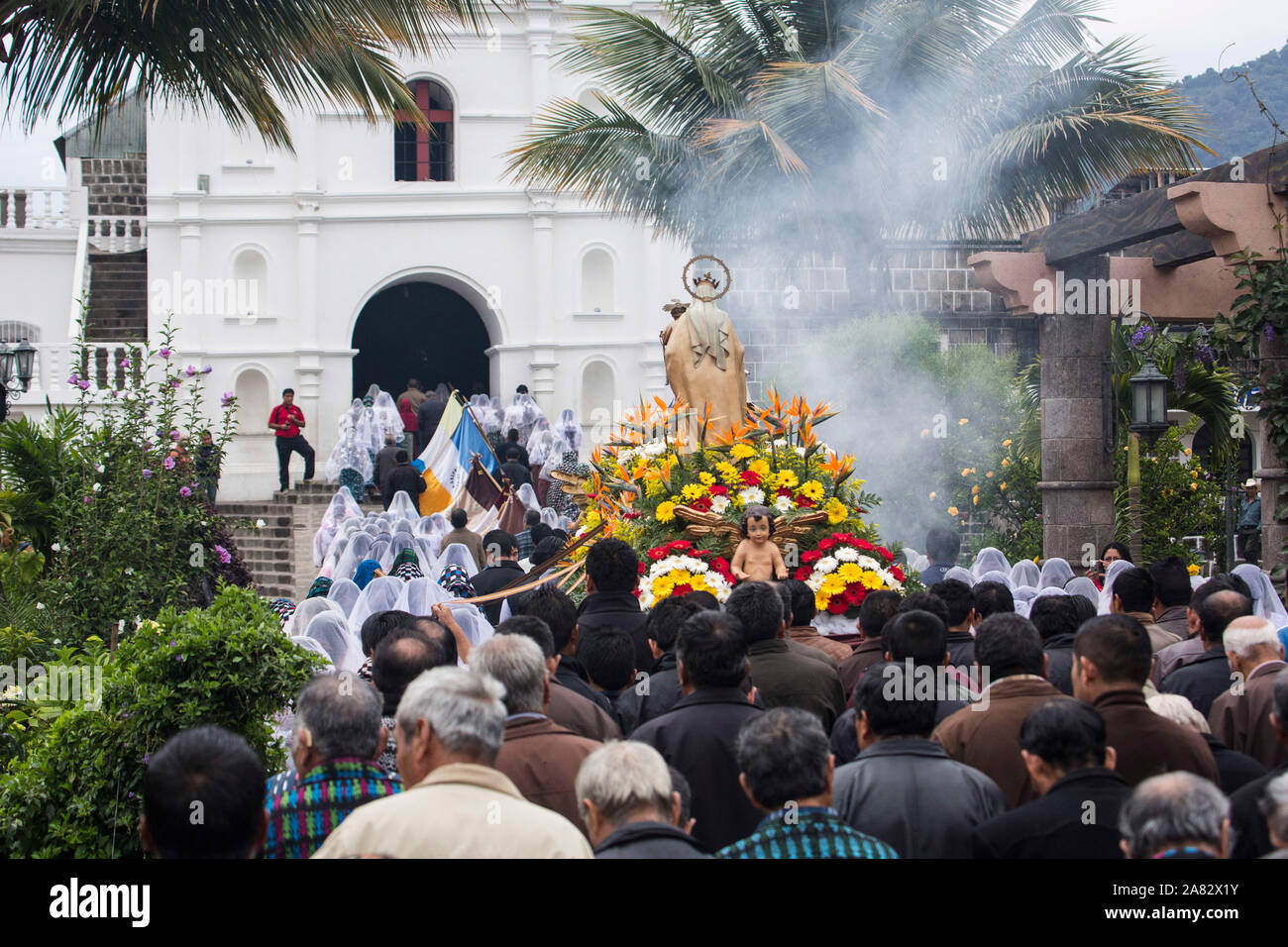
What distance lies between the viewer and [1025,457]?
674 inches

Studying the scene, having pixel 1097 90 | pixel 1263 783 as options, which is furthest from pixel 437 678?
pixel 1097 90

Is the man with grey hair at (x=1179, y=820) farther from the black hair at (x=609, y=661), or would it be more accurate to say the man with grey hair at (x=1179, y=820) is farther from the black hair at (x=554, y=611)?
the black hair at (x=554, y=611)

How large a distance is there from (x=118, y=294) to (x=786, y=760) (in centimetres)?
2511

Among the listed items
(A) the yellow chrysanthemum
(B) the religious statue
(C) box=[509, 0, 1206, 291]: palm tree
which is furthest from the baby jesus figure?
(C) box=[509, 0, 1206, 291]: palm tree

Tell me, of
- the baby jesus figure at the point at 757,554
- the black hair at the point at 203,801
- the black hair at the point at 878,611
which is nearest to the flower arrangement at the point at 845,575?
the baby jesus figure at the point at 757,554

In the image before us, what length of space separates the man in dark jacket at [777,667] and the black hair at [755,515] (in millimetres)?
2815

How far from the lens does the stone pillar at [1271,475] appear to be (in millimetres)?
8844

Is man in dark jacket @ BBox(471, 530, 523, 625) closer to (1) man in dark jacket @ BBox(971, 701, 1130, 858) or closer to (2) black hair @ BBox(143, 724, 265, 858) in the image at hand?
(1) man in dark jacket @ BBox(971, 701, 1130, 858)

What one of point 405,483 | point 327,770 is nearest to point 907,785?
point 327,770

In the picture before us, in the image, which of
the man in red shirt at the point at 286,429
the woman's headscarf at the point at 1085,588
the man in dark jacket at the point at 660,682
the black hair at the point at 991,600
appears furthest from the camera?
the man in red shirt at the point at 286,429

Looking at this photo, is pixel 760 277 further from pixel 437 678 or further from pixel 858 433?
pixel 437 678

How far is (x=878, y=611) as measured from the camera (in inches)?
239

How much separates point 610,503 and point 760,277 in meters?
12.6
